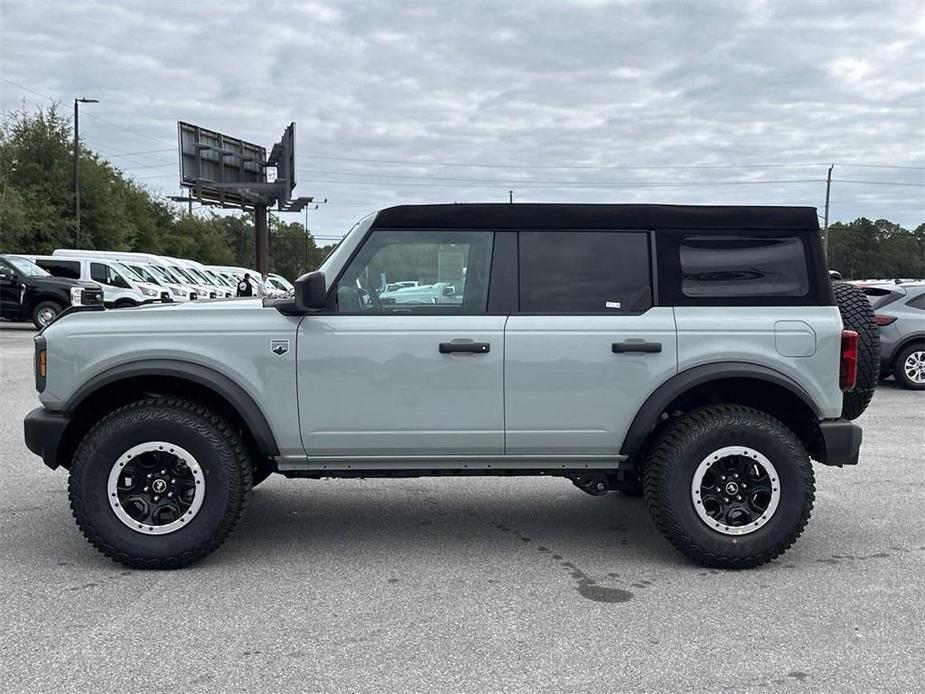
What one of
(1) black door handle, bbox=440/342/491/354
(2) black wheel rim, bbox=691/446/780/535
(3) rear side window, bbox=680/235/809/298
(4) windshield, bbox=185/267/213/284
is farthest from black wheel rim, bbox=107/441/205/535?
(4) windshield, bbox=185/267/213/284

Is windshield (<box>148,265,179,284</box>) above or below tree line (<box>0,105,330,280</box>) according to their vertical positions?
below

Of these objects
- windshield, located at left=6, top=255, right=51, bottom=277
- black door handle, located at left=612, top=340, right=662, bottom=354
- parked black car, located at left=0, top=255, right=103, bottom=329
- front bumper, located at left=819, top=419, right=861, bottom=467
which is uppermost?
windshield, located at left=6, top=255, right=51, bottom=277

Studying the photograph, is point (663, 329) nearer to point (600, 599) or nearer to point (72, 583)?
point (600, 599)

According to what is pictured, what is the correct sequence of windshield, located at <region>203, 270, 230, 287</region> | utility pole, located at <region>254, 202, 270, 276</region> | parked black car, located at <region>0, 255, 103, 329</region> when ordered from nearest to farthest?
parked black car, located at <region>0, 255, 103, 329</region> < windshield, located at <region>203, 270, 230, 287</region> < utility pole, located at <region>254, 202, 270, 276</region>

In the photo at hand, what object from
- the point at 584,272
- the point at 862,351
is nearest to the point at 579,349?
the point at 584,272

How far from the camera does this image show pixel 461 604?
4004 millimetres

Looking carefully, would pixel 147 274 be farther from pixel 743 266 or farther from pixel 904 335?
pixel 743 266

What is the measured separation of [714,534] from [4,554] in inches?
147

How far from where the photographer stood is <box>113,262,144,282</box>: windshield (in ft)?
77.6

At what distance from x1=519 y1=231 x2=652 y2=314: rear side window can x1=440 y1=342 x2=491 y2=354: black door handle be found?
1.02 feet

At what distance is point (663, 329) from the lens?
4.49m

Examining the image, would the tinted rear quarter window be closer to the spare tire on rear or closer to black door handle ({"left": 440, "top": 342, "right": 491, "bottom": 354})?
the spare tire on rear

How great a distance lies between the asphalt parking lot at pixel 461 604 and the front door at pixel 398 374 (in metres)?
0.67

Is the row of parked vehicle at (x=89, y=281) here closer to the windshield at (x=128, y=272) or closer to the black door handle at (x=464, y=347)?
the windshield at (x=128, y=272)
